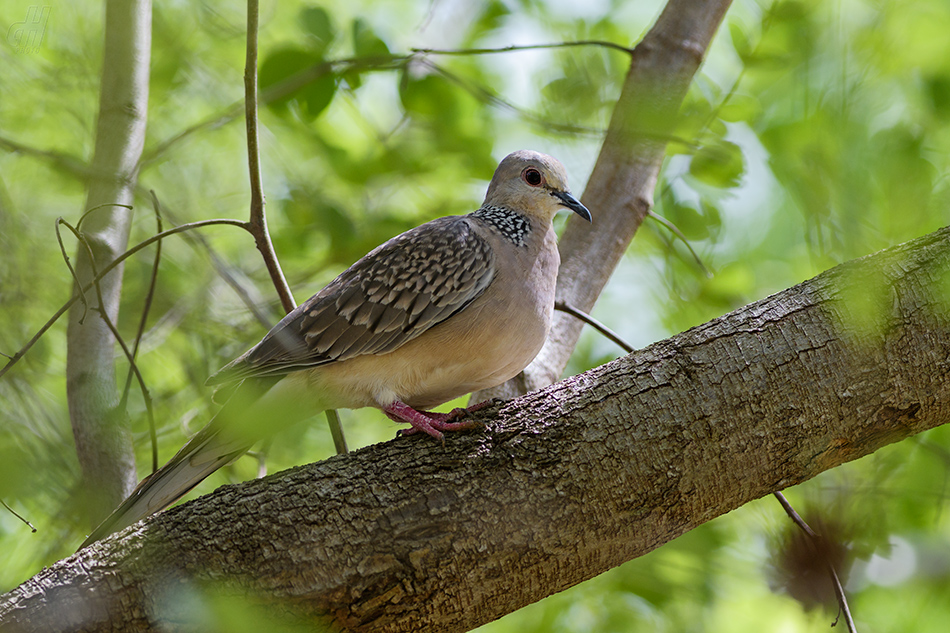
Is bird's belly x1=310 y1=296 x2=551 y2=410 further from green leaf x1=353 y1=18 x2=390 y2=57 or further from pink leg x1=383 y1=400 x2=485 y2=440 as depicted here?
green leaf x1=353 y1=18 x2=390 y2=57

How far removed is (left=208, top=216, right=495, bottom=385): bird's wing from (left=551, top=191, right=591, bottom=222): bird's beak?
1.62 ft

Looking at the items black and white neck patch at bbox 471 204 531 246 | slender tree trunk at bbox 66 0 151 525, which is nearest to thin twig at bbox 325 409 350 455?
slender tree trunk at bbox 66 0 151 525

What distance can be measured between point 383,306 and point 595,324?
933mm

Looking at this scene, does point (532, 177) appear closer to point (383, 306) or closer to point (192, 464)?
point (383, 306)

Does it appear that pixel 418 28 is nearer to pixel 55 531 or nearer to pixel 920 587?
pixel 55 531

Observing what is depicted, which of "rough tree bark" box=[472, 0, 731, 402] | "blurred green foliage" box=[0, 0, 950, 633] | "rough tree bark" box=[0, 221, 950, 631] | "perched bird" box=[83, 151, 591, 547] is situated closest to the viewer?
"blurred green foliage" box=[0, 0, 950, 633]

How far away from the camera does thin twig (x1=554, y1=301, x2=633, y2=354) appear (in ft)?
10.2

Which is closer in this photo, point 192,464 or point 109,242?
point 192,464

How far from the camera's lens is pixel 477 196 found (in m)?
4.32

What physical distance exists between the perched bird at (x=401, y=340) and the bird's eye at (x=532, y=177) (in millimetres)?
486

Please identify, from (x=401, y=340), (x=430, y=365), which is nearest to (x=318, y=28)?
(x=401, y=340)

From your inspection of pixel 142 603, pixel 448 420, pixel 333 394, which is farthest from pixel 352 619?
pixel 333 394

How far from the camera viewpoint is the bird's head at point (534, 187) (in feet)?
10.9

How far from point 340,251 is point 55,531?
1.70m
